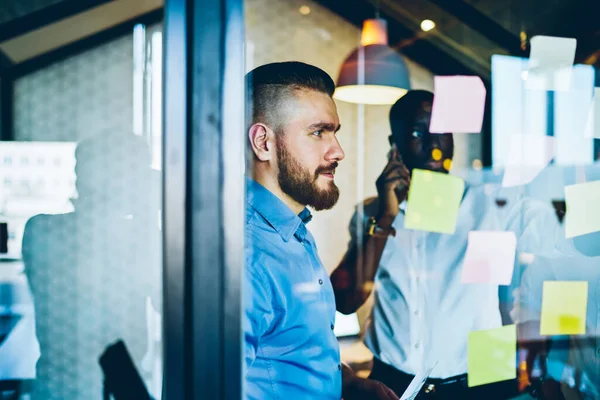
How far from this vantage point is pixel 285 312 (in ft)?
A: 3.26

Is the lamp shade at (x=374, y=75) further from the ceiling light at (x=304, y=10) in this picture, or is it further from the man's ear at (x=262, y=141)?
the man's ear at (x=262, y=141)

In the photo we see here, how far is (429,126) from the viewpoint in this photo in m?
1.63

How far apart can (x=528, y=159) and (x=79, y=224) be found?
1674 millimetres

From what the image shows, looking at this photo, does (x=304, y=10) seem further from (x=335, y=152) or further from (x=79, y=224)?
(x=79, y=224)

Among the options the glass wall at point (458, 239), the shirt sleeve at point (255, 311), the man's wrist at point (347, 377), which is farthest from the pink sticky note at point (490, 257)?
the shirt sleeve at point (255, 311)

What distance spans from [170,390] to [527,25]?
2268 mm

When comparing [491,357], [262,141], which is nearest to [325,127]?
[262,141]

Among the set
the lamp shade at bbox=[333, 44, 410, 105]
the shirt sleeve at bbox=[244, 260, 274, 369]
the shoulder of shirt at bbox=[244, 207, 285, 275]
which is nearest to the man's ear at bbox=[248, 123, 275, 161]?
the shoulder of shirt at bbox=[244, 207, 285, 275]

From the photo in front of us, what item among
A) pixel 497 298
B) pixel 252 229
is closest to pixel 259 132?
pixel 252 229

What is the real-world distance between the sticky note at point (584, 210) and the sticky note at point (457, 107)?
41 centimetres

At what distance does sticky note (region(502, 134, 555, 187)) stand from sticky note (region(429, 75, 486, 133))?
33 cm

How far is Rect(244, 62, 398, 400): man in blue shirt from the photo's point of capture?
0.94 m

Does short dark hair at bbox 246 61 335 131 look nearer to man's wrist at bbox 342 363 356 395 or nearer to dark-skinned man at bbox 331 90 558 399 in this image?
dark-skinned man at bbox 331 90 558 399

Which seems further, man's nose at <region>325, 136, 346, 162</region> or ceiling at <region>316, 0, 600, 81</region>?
ceiling at <region>316, 0, 600, 81</region>
